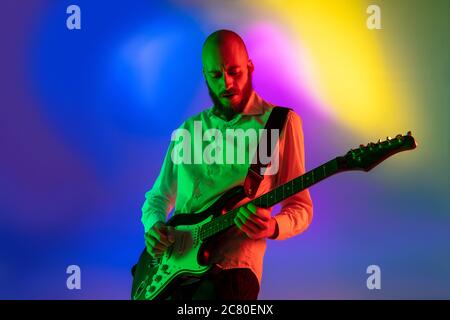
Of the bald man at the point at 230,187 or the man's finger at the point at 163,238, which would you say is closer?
the bald man at the point at 230,187

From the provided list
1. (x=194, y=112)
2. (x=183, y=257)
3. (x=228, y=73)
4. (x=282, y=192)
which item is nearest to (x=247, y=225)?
(x=282, y=192)

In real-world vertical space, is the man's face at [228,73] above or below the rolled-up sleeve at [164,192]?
above

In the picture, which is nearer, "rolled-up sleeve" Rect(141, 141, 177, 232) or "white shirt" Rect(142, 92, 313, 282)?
"white shirt" Rect(142, 92, 313, 282)

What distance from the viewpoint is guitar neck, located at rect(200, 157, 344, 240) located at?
1956 millimetres

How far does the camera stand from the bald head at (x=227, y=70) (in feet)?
7.22

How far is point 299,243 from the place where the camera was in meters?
2.55

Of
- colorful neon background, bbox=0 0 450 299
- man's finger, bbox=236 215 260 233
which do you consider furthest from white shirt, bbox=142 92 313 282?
colorful neon background, bbox=0 0 450 299

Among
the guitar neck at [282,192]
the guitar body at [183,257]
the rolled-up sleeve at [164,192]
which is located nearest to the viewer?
the guitar neck at [282,192]

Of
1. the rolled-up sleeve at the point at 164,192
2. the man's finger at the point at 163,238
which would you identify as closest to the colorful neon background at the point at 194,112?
the rolled-up sleeve at the point at 164,192

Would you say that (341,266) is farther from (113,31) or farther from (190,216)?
(113,31)

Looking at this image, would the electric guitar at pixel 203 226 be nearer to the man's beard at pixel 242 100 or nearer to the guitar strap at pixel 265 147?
the guitar strap at pixel 265 147

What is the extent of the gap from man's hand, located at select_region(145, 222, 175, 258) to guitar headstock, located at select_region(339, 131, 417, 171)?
0.63m

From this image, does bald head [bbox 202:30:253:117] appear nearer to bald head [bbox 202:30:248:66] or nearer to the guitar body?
bald head [bbox 202:30:248:66]
